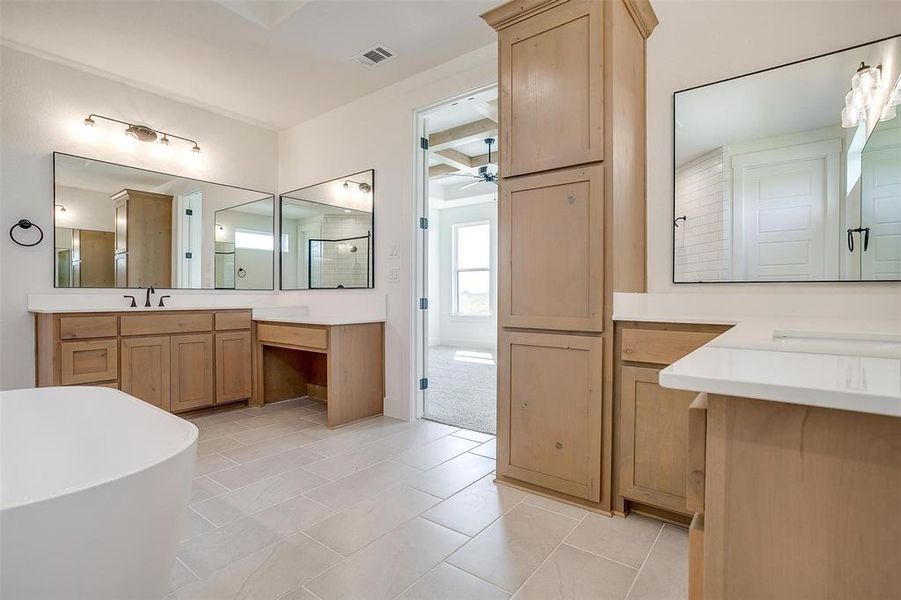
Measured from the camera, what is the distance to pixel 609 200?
2.01 m

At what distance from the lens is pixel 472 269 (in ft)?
26.3

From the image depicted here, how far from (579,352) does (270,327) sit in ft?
9.11

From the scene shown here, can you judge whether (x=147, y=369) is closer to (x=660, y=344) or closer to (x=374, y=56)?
(x=374, y=56)

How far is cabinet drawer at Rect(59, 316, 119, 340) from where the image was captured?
293 cm

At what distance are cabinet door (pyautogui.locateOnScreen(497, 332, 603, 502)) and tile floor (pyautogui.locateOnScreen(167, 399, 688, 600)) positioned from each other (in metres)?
0.14

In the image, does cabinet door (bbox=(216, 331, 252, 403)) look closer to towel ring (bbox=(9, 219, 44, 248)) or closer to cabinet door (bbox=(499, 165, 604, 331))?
towel ring (bbox=(9, 219, 44, 248))

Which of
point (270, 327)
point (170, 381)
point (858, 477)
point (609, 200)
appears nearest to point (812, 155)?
point (609, 200)

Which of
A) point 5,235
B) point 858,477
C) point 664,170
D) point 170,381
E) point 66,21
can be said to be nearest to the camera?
point 858,477

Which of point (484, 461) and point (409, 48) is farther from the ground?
point (409, 48)

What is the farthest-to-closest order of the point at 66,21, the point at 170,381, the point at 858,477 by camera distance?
the point at 170,381 → the point at 66,21 → the point at 858,477

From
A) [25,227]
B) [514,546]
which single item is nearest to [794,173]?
[514,546]

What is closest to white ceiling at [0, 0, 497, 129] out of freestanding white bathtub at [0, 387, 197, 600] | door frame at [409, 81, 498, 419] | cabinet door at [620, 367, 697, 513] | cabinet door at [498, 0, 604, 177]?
door frame at [409, 81, 498, 419]

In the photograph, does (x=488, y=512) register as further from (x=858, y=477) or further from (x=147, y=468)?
(x=858, y=477)

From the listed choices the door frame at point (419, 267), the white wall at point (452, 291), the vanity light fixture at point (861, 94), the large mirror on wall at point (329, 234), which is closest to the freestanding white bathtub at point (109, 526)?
the door frame at point (419, 267)
